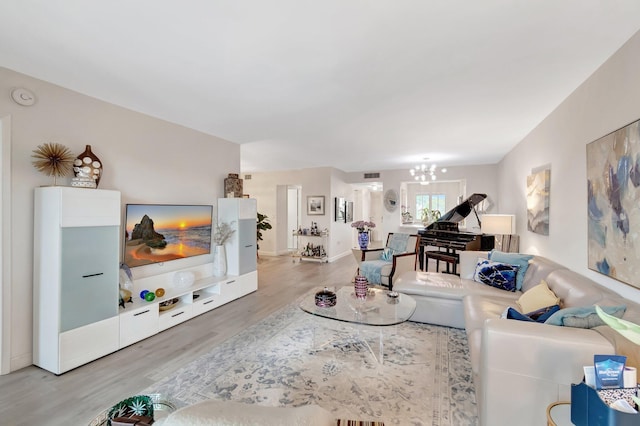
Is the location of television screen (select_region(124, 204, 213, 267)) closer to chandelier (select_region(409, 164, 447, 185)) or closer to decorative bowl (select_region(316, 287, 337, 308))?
decorative bowl (select_region(316, 287, 337, 308))

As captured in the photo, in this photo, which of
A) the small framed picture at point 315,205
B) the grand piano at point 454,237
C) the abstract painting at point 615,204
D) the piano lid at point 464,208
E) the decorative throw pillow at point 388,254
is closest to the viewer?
the abstract painting at point 615,204

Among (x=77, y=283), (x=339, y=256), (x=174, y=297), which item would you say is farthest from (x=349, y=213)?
(x=77, y=283)

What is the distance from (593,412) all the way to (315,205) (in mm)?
6645

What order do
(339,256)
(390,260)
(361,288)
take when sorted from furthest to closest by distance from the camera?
(339,256), (390,260), (361,288)

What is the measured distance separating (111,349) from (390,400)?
8.69 feet

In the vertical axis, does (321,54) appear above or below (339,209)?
above

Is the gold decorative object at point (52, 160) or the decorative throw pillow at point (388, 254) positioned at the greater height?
the gold decorative object at point (52, 160)

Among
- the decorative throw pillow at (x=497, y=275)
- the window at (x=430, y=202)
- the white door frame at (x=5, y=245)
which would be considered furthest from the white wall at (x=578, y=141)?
the window at (x=430, y=202)

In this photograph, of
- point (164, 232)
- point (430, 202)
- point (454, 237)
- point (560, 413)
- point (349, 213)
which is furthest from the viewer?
point (430, 202)

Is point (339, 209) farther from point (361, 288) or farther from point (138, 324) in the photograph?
point (138, 324)

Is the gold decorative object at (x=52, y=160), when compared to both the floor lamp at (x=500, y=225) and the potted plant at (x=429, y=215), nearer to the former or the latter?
the floor lamp at (x=500, y=225)

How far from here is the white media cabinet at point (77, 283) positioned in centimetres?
234

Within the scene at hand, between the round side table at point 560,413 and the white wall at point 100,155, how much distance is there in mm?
3854

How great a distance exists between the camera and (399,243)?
201 inches
